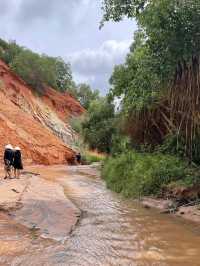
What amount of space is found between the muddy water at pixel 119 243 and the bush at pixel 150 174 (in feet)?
7.88

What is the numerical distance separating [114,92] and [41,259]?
14.8 m

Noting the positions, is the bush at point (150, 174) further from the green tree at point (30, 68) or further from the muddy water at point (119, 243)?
the green tree at point (30, 68)

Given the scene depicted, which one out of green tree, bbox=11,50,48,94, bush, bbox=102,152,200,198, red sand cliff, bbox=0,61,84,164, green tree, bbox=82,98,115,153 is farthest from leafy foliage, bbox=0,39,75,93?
bush, bbox=102,152,200,198

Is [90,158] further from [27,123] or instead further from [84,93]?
[84,93]

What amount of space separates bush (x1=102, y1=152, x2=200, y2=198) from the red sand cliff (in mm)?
23983

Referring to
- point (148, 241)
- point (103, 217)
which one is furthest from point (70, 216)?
point (148, 241)

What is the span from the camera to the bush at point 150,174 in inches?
605

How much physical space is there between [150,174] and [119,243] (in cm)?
730

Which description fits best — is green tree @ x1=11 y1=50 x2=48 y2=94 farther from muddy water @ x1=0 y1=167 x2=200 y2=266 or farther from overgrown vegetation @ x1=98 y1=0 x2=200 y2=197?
muddy water @ x1=0 y1=167 x2=200 y2=266

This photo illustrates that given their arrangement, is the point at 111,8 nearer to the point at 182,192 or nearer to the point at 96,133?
→ the point at 182,192

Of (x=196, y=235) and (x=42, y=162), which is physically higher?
(x=42, y=162)

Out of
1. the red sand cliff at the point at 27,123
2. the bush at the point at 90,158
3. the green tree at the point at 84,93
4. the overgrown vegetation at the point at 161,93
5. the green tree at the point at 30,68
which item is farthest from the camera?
the green tree at the point at 84,93

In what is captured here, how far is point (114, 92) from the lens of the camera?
70.3 ft

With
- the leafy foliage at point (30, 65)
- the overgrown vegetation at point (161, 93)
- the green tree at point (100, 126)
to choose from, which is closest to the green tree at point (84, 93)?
the leafy foliage at point (30, 65)
